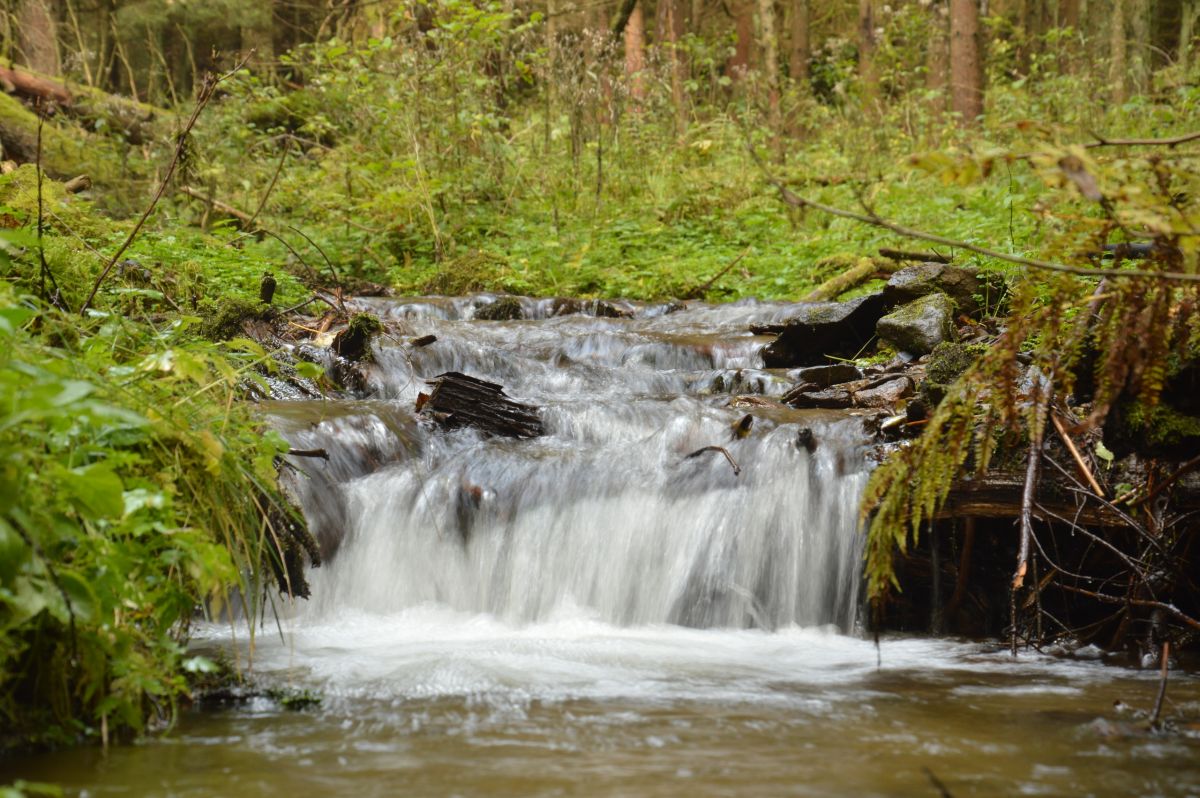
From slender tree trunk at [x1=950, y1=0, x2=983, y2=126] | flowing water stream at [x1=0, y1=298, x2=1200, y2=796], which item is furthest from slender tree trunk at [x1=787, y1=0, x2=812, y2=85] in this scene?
flowing water stream at [x1=0, y1=298, x2=1200, y2=796]

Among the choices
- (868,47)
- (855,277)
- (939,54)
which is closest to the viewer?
(855,277)

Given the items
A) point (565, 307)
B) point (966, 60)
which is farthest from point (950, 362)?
point (966, 60)

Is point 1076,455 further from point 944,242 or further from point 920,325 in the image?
point 920,325

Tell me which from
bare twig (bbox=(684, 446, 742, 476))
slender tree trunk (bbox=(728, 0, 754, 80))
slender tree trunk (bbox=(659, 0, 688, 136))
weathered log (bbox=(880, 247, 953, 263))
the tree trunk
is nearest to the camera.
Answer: bare twig (bbox=(684, 446, 742, 476))

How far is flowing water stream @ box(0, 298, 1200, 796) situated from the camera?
229 centimetres

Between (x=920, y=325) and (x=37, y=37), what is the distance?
47.4 feet

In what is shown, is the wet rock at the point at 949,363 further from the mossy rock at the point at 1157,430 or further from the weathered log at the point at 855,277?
the weathered log at the point at 855,277

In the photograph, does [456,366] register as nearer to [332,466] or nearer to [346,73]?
[332,466]

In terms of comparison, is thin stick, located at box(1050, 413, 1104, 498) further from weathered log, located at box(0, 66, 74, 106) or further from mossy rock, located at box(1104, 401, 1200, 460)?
weathered log, located at box(0, 66, 74, 106)

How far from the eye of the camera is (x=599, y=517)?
194 inches

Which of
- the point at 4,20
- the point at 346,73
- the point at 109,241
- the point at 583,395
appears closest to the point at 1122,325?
the point at 583,395

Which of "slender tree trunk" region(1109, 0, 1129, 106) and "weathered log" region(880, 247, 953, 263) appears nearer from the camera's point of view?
"weathered log" region(880, 247, 953, 263)

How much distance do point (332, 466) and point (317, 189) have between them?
30.8ft

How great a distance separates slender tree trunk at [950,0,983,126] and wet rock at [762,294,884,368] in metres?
7.42
